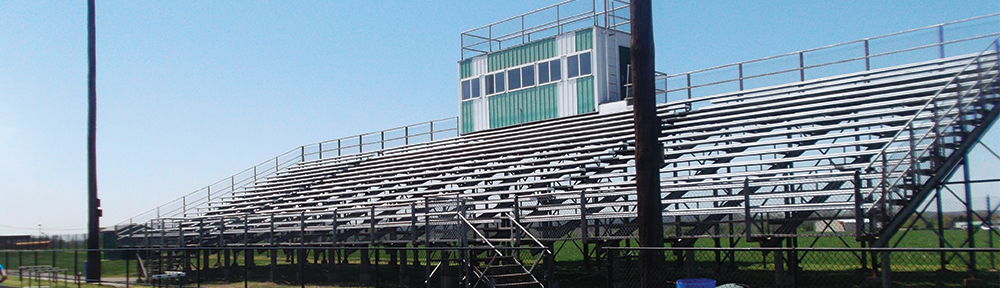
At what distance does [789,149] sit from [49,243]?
128 ft

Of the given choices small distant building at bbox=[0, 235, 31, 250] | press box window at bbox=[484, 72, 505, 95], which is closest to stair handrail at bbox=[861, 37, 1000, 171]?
press box window at bbox=[484, 72, 505, 95]

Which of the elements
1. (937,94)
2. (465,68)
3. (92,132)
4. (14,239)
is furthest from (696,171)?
(14,239)

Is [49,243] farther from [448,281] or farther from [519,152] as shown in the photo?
[448,281]

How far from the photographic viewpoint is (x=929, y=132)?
1447cm

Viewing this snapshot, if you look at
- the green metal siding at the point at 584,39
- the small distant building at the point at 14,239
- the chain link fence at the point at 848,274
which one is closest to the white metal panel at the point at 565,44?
the green metal siding at the point at 584,39

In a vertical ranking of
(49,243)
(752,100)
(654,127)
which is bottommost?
(49,243)

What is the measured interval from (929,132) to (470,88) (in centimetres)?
1683

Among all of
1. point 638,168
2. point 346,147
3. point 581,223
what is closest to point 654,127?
point 638,168

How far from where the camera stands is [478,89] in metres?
28.6

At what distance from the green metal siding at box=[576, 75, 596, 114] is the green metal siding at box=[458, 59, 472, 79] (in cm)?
518

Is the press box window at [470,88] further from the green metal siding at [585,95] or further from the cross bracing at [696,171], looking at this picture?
the green metal siding at [585,95]

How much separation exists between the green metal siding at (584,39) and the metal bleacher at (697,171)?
2110mm

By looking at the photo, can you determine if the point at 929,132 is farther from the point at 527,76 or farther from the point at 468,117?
the point at 468,117

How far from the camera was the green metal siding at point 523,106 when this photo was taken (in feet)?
85.4
